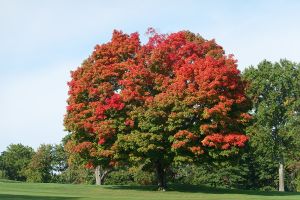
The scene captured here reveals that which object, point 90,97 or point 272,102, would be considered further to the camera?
point 272,102

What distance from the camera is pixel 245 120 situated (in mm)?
35906

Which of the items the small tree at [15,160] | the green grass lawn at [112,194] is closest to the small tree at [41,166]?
the small tree at [15,160]

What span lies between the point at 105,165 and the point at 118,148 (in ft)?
13.3

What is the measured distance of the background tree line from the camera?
193 ft

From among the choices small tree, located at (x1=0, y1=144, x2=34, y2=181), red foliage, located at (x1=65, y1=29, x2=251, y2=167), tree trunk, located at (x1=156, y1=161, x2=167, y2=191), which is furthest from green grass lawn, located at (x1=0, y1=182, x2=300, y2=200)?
small tree, located at (x1=0, y1=144, x2=34, y2=181)

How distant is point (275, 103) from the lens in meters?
59.1

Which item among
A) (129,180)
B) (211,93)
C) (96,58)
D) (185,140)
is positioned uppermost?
(96,58)

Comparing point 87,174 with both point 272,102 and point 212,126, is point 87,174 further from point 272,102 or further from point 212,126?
point 212,126

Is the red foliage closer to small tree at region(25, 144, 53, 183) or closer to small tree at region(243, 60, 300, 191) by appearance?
small tree at region(243, 60, 300, 191)

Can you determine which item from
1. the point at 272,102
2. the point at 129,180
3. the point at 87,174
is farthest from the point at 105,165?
the point at 87,174

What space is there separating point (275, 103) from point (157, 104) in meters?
28.8

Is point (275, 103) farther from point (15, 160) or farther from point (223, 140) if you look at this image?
point (15, 160)

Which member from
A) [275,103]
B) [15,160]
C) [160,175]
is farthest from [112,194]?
[15,160]

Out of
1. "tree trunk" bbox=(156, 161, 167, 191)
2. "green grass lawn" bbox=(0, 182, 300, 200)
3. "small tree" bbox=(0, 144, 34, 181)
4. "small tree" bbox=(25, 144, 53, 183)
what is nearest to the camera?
"green grass lawn" bbox=(0, 182, 300, 200)
